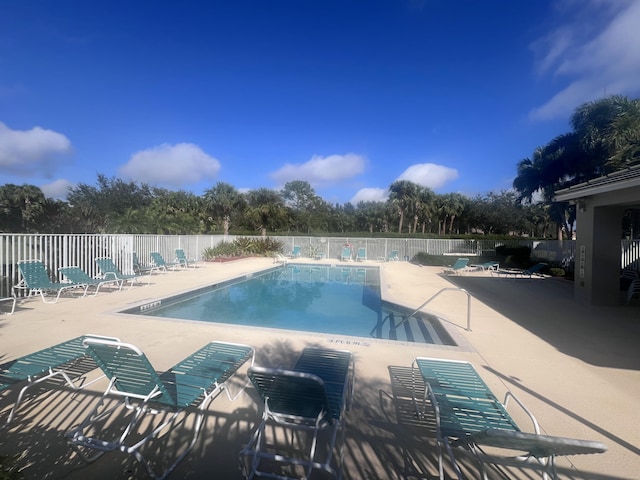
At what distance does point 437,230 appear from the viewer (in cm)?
4175

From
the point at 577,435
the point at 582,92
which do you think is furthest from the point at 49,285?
the point at 582,92

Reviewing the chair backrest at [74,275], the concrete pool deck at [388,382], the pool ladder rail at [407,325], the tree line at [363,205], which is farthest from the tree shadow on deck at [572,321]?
the chair backrest at [74,275]

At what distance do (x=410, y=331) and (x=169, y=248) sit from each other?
1228 centimetres

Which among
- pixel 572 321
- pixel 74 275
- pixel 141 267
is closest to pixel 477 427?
pixel 572 321

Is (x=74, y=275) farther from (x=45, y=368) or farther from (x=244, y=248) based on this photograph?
(x=244, y=248)

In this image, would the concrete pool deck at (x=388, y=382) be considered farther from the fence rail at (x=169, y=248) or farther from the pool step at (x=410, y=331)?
the fence rail at (x=169, y=248)

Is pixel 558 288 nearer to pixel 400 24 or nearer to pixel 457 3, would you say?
pixel 457 3

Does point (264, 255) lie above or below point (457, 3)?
below

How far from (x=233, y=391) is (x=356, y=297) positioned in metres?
7.69

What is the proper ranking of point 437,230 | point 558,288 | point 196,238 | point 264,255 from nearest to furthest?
point 558,288, point 196,238, point 264,255, point 437,230

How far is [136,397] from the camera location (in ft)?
8.28

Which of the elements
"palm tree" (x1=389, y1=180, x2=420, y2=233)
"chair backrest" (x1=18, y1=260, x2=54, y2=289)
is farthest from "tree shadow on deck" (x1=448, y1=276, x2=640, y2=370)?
"palm tree" (x1=389, y1=180, x2=420, y2=233)

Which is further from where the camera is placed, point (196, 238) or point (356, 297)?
point (196, 238)

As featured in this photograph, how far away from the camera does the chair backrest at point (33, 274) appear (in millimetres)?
6797
